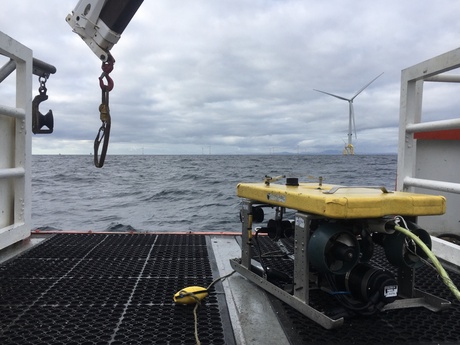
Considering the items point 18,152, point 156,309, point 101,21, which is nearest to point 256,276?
point 156,309

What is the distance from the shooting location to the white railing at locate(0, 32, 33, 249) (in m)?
3.24

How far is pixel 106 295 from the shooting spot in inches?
88.6

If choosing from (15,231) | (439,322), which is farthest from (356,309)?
(15,231)

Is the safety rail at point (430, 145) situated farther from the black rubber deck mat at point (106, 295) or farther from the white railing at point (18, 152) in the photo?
the white railing at point (18, 152)

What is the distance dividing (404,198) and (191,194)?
14810 mm

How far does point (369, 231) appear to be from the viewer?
2.09 metres

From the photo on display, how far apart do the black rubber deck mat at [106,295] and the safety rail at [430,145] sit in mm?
1840

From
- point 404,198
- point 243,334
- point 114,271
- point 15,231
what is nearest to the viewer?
point 243,334

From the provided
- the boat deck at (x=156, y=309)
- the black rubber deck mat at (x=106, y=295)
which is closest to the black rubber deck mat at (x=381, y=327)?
the boat deck at (x=156, y=309)

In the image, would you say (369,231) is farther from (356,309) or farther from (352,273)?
(356,309)

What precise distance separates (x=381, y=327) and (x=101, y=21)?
97.8 inches

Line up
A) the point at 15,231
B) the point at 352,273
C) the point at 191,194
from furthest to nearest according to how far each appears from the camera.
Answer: the point at 191,194, the point at 15,231, the point at 352,273

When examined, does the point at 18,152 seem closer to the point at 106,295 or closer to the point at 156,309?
the point at 106,295

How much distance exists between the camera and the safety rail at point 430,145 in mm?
2871
